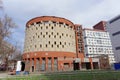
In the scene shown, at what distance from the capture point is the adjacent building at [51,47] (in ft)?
201

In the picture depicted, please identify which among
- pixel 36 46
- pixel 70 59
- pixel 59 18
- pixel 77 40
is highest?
pixel 59 18

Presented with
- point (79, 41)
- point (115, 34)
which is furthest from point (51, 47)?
point (115, 34)

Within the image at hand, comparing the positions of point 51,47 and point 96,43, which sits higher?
point 96,43

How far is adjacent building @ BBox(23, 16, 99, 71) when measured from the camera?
6128 cm

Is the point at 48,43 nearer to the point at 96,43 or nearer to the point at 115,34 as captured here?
the point at 115,34

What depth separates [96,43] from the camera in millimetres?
127125

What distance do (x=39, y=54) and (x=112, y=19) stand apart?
153 feet

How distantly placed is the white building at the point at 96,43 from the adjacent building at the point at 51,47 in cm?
5494

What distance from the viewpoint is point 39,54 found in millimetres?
61500

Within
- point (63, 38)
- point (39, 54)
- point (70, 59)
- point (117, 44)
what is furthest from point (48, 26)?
point (117, 44)

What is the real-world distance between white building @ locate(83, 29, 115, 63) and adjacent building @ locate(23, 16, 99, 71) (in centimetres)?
5494

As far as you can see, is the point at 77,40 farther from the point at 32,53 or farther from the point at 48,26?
the point at 32,53

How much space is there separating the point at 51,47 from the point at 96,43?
74.0m

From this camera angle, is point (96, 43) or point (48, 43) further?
point (96, 43)
